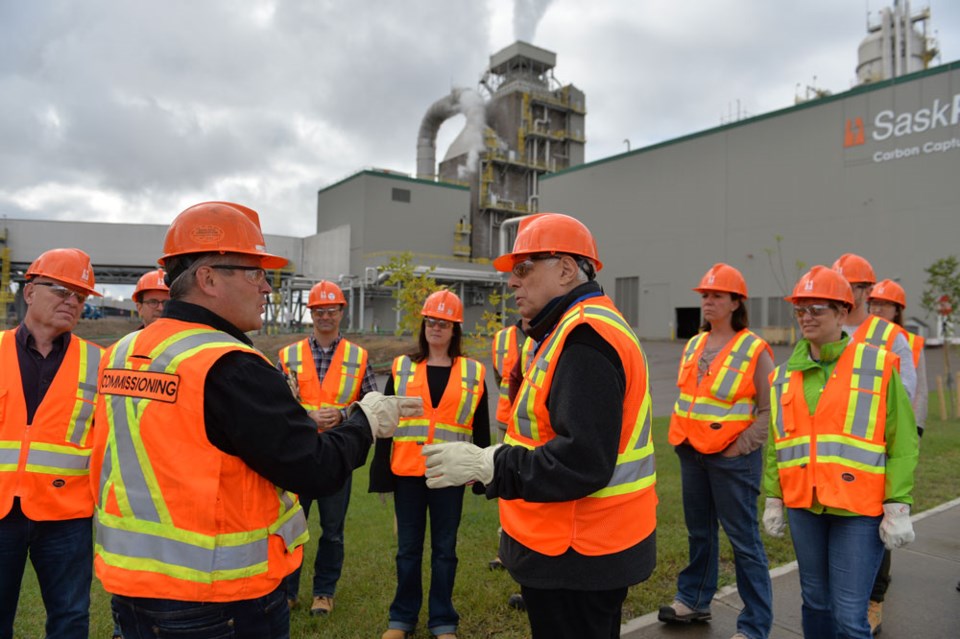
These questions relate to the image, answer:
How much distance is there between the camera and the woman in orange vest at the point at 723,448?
3.68m

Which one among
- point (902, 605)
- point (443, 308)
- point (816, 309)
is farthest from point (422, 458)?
point (902, 605)

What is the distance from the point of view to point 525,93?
4362 cm

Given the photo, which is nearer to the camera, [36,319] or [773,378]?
[36,319]

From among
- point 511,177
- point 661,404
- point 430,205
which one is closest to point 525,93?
point 511,177

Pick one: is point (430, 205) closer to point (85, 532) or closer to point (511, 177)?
point (511, 177)

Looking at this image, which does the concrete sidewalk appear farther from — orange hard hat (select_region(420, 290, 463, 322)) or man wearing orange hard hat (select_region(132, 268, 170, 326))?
man wearing orange hard hat (select_region(132, 268, 170, 326))

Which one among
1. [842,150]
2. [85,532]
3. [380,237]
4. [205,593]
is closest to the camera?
[205,593]

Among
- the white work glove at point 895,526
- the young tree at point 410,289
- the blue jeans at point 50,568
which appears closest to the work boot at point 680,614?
the white work glove at point 895,526

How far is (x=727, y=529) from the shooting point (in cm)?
376

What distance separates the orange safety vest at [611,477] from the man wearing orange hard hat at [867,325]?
2.90 meters

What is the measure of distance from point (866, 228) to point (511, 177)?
2432cm

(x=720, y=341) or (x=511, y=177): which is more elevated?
(x=511, y=177)

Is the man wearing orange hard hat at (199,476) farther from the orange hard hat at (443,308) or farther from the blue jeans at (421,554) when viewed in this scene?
the orange hard hat at (443,308)

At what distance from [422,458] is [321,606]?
49.6 inches
